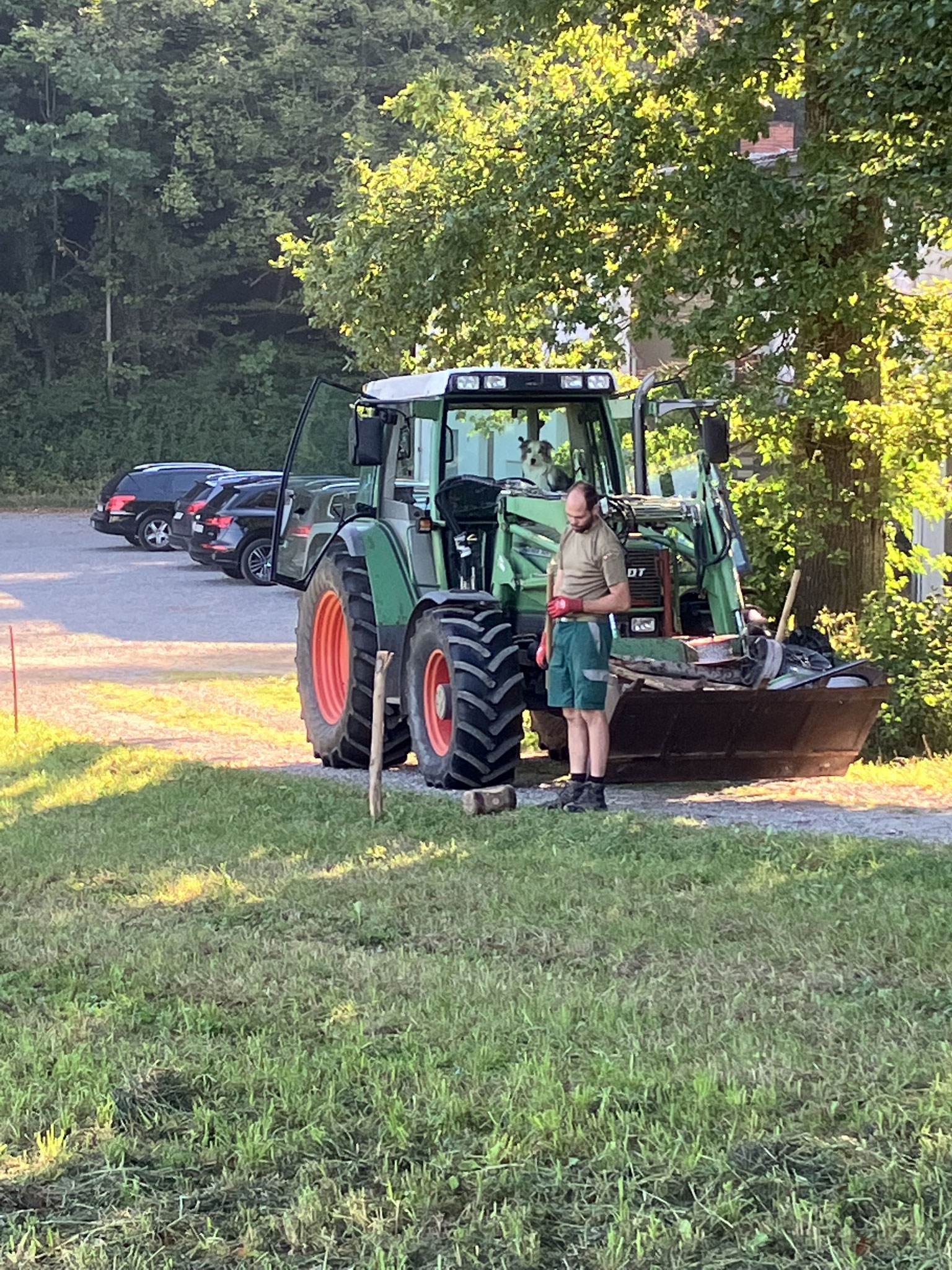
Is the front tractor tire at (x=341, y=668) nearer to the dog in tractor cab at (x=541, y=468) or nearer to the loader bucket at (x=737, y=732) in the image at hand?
the dog in tractor cab at (x=541, y=468)

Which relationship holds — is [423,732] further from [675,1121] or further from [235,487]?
[235,487]

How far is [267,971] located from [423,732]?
5296 millimetres

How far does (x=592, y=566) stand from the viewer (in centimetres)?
1029

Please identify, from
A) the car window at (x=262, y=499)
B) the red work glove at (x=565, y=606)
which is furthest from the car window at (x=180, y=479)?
the red work glove at (x=565, y=606)

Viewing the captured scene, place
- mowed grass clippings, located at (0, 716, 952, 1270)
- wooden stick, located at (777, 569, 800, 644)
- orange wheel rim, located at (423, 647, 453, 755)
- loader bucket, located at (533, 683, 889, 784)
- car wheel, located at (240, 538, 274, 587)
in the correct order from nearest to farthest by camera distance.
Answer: mowed grass clippings, located at (0, 716, 952, 1270) → loader bucket, located at (533, 683, 889, 784) → orange wheel rim, located at (423, 647, 453, 755) → wooden stick, located at (777, 569, 800, 644) → car wheel, located at (240, 538, 274, 587)

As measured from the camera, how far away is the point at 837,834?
9555 millimetres

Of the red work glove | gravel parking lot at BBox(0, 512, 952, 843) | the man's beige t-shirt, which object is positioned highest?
the man's beige t-shirt

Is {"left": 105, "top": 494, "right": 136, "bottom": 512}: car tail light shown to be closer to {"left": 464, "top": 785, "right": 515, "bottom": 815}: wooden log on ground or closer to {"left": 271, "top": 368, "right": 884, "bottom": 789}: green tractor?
{"left": 271, "top": 368, "right": 884, "bottom": 789}: green tractor

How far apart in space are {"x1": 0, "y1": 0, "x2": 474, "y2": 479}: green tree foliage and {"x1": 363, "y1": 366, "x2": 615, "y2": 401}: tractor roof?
41950 millimetres

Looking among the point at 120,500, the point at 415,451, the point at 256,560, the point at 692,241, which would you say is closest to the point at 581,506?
the point at 415,451

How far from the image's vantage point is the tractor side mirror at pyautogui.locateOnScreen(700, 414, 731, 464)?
36.3 ft

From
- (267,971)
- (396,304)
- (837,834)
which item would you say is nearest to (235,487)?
(396,304)

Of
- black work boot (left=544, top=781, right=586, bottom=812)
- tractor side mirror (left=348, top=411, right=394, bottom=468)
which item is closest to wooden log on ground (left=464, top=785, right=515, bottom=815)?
black work boot (left=544, top=781, right=586, bottom=812)

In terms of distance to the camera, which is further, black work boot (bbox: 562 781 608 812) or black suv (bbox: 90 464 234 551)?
black suv (bbox: 90 464 234 551)
